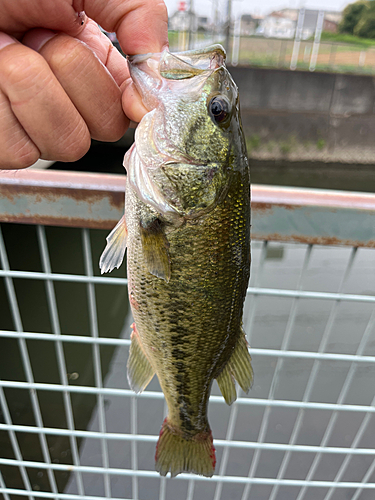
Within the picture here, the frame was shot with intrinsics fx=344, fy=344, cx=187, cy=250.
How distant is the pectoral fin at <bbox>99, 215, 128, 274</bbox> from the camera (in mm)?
796

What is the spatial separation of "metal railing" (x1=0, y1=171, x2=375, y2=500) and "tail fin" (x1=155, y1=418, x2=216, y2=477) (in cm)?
31

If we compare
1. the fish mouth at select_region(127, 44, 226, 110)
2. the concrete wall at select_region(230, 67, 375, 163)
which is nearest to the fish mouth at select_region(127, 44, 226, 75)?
the fish mouth at select_region(127, 44, 226, 110)

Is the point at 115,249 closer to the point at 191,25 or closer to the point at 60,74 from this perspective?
the point at 60,74

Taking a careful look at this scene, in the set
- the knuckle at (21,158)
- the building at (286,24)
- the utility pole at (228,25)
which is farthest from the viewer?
the building at (286,24)

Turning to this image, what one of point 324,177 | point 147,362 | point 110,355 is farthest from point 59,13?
point 324,177

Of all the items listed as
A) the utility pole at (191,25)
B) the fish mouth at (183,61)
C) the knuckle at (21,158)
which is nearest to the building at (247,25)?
the utility pole at (191,25)

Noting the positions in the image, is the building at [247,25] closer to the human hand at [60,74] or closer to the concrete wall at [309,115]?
the concrete wall at [309,115]

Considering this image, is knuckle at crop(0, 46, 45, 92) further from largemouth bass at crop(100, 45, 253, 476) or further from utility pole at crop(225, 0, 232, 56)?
utility pole at crop(225, 0, 232, 56)

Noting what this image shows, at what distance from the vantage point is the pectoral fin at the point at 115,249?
80cm

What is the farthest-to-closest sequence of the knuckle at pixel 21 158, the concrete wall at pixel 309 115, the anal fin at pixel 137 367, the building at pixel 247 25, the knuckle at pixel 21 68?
the building at pixel 247 25 → the concrete wall at pixel 309 115 → the anal fin at pixel 137 367 → the knuckle at pixel 21 158 → the knuckle at pixel 21 68

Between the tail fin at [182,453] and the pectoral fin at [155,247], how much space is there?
1.91ft

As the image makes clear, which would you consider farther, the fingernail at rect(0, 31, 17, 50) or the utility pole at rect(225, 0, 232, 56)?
the utility pole at rect(225, 0, 232, 56)

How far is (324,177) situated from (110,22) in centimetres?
999

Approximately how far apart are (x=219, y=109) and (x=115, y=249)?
1.34ft
